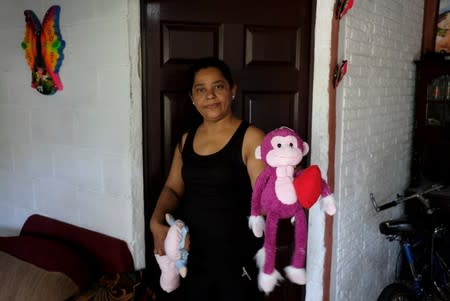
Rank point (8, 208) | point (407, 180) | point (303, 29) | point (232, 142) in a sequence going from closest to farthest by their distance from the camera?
point (232, 142) < point (303, 29) < point (8, 208) < point (407, 180)

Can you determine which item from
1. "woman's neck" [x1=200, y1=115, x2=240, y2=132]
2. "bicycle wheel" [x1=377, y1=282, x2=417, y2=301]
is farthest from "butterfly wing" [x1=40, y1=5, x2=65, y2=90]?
"bicycle wheel" [x1=377, y1=282, x2=417, y2=301]

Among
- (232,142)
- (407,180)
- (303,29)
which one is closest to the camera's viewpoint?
(232,142)

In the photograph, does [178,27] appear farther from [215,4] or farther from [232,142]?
[232,142]

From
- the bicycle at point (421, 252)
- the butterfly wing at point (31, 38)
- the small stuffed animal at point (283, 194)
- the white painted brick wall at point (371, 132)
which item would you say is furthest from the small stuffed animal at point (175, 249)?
the bicycle at point (421, 252)

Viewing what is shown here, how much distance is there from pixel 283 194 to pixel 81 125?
120 cm

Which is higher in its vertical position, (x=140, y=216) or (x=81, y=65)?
(x=81, y=65)

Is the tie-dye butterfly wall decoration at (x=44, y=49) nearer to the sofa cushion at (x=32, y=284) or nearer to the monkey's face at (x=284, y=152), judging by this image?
the sofa cushion at (x=32, y=284)

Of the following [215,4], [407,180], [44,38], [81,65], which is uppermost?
[215,4]

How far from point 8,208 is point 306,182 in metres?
1.90

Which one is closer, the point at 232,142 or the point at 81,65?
the point at 232,142

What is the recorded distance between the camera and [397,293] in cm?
251

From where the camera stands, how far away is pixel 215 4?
72.6 inches

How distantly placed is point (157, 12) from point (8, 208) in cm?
140

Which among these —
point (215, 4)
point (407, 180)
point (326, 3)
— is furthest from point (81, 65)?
point (407, 180)
